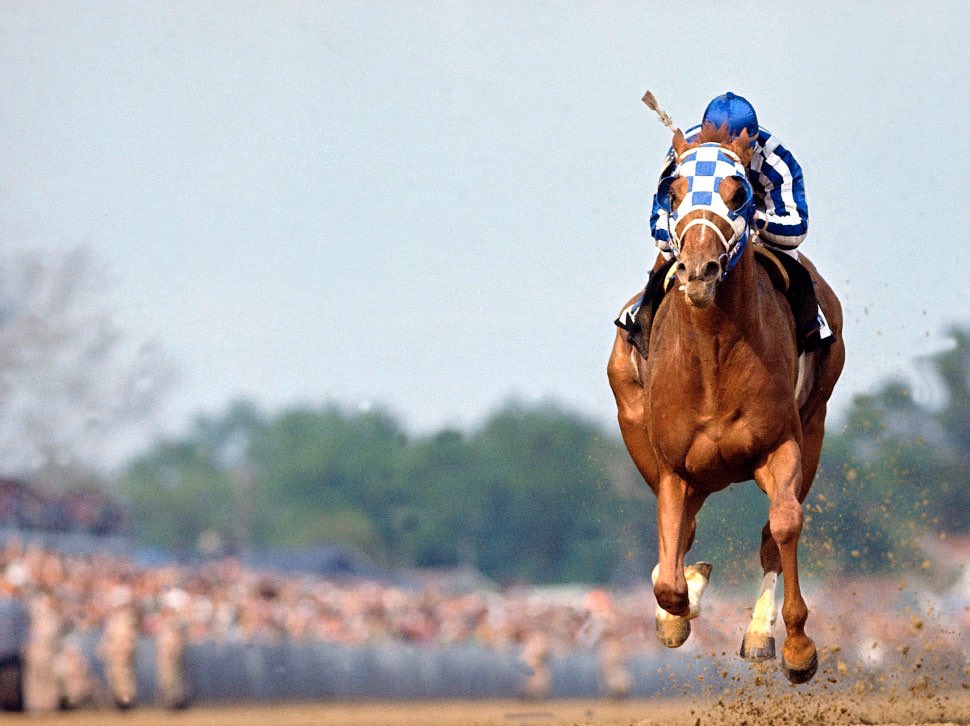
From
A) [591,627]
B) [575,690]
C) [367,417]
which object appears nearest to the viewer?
[575,690]

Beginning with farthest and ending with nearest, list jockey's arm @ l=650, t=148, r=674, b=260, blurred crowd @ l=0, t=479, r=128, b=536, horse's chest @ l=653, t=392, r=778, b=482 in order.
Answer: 1. blurred crowd @ l=0, t=479, r=128, b=536
2. jockey's arm @ l=650, t=148, r=674, b=260
3. horse's chest @ l=653, t=392, r=778, b=482

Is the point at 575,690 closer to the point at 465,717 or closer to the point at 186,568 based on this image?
the point at 465,717

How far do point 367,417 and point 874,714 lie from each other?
30741 mm

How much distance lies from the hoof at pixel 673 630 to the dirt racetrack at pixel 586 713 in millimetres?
1276

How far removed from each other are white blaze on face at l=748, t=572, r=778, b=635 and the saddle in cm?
126

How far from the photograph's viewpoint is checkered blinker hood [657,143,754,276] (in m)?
6.98

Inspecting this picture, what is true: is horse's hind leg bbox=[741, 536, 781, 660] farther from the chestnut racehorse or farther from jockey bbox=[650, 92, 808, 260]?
jockey bbox=[650, 92, 808, 260]

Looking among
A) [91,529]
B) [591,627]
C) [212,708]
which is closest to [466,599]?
[591,627]

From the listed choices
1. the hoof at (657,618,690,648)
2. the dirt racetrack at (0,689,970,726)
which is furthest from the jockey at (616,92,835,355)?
the dirt racetrack at (0,689,970,726)

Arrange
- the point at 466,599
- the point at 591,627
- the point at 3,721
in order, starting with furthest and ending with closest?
the point at 466,599
the point at 591,627
the point at 3,721

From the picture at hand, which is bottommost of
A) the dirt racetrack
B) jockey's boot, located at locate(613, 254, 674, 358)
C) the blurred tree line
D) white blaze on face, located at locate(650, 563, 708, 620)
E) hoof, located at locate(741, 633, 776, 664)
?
the dirt racetrack

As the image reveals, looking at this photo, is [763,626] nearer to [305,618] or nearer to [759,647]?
[759,647]

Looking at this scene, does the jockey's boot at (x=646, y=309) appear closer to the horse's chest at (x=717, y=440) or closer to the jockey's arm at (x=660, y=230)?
the jockey's arm at (x=660, y=230)

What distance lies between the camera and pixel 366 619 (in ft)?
65.5
